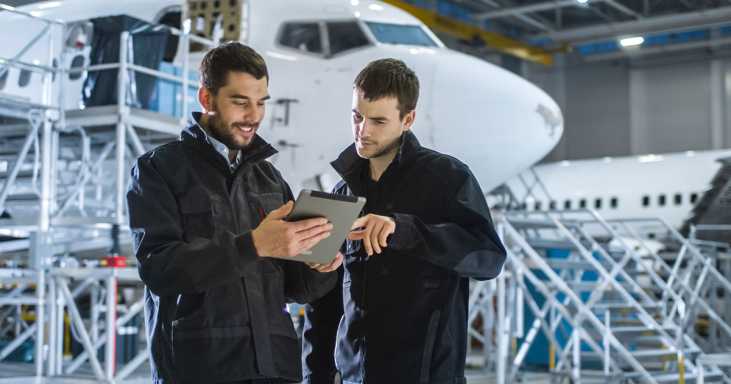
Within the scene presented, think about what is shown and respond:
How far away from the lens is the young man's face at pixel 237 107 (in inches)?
A: 116

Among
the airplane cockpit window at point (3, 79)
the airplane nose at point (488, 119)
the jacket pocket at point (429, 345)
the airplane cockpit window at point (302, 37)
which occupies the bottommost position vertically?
the jacket pocket at point (429, 345)

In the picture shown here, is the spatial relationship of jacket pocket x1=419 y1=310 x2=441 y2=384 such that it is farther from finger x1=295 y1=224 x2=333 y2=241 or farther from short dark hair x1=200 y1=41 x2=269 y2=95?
short dark hair x1=200 y1=41 x2=269 y2=95

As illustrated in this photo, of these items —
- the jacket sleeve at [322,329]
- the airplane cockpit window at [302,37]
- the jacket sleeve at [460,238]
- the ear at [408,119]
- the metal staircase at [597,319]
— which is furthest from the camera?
the metal staircase at [597,319]

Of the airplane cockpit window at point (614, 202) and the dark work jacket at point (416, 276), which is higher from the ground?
the airplane cockpit window at point (614, 202)

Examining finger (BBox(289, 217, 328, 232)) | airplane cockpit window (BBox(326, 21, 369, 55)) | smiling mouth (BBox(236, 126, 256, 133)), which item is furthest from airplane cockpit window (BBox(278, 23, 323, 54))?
finger (BBox(289, 217, 328, 232))

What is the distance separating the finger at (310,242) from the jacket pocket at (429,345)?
62 centimetres

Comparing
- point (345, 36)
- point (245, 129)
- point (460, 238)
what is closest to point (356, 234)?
point (460, 238)

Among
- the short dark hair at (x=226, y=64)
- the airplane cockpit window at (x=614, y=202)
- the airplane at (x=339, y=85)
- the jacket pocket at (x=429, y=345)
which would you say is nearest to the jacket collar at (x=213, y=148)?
the short dark hair at (x=226, y=64)

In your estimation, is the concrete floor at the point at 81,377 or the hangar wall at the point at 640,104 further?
the hangar wall at the point at 640,104

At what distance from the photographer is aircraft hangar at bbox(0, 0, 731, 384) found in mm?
2859

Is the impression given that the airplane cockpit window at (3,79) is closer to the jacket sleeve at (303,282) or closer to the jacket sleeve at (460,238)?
the jacket sleeve at (303,282)

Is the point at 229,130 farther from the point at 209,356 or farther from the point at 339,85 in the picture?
the point at 339,85

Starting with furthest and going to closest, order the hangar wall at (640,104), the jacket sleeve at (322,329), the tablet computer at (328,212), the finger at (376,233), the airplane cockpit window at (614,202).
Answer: the hangar wall at (640,104), the airplane cockpit window at (614,202), the jacket sleeve at (322,329), the finger at (376,233), the tablet computer at (328,212)

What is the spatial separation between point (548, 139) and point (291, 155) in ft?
9.86
